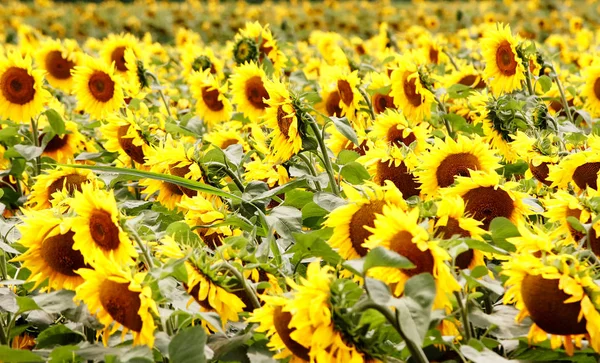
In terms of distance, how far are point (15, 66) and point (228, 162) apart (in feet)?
3.97

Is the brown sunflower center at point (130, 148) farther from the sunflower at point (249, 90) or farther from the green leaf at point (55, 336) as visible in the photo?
the green leaf at point (55, 336)

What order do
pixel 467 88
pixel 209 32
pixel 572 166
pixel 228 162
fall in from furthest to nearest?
pixel 209 32, pixel 467 88, pixel 228 162, pixel 572 166

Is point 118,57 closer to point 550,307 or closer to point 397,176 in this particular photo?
point 397,176

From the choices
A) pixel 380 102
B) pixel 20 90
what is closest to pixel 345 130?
pixel 380 102

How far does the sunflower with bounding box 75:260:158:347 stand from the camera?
1400mm

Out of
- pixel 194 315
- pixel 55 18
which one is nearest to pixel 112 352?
pixel 194 315

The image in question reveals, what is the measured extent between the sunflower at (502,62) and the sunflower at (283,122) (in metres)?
0.94

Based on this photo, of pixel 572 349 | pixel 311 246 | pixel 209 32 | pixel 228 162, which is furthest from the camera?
pixel 209 32

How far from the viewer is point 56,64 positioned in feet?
12.9

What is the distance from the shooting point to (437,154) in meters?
1.96

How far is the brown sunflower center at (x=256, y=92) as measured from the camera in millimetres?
2945

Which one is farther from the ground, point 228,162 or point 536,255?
point 536,255

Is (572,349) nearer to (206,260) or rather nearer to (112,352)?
(206,260)

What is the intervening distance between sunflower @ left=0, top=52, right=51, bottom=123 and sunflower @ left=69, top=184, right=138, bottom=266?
1.64 meters
